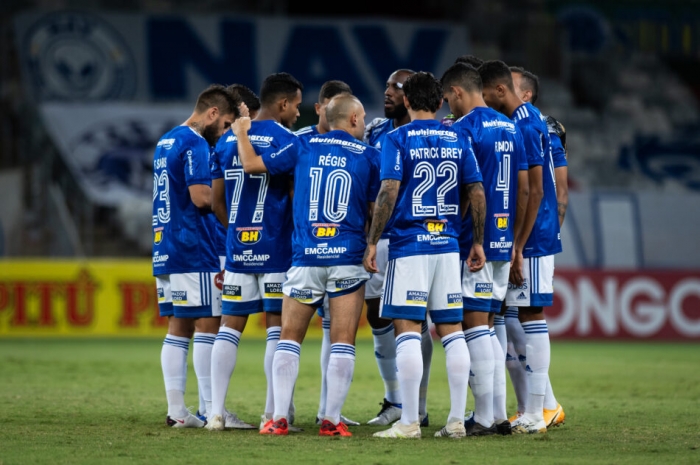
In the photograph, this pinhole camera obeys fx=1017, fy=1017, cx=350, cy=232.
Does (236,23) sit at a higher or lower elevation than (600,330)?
higher

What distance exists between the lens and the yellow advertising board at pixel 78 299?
17.9m

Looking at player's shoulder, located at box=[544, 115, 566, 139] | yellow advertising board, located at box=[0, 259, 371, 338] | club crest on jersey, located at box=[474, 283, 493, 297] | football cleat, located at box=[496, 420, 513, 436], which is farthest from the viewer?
yellow advertising board, located at box=[0, 259, 371, 338]

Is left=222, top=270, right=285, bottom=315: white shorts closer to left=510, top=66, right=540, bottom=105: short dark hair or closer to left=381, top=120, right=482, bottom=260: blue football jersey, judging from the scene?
left=381, top=120, right=482, bottom=260: blue football jersey

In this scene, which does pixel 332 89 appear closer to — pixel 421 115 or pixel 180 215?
pixel 421 115

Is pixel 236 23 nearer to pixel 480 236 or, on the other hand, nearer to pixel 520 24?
pixel 520 24

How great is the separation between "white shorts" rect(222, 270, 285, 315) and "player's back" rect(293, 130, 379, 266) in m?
0.46

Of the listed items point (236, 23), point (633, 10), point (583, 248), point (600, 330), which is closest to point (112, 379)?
point (600, 330)

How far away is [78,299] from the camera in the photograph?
18.1 m

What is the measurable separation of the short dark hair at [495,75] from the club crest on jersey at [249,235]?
6.82 feet

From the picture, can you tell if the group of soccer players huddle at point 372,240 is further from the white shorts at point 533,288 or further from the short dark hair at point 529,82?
the short dark hair at point 529,82

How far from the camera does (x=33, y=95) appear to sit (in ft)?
77.5

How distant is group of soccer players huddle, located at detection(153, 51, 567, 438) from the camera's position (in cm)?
708

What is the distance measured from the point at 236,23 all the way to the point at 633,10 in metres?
10.9

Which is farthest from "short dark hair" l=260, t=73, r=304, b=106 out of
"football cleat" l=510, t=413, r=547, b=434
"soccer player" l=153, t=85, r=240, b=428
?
"football cleat" l=510, t=413, r=547, b=434
